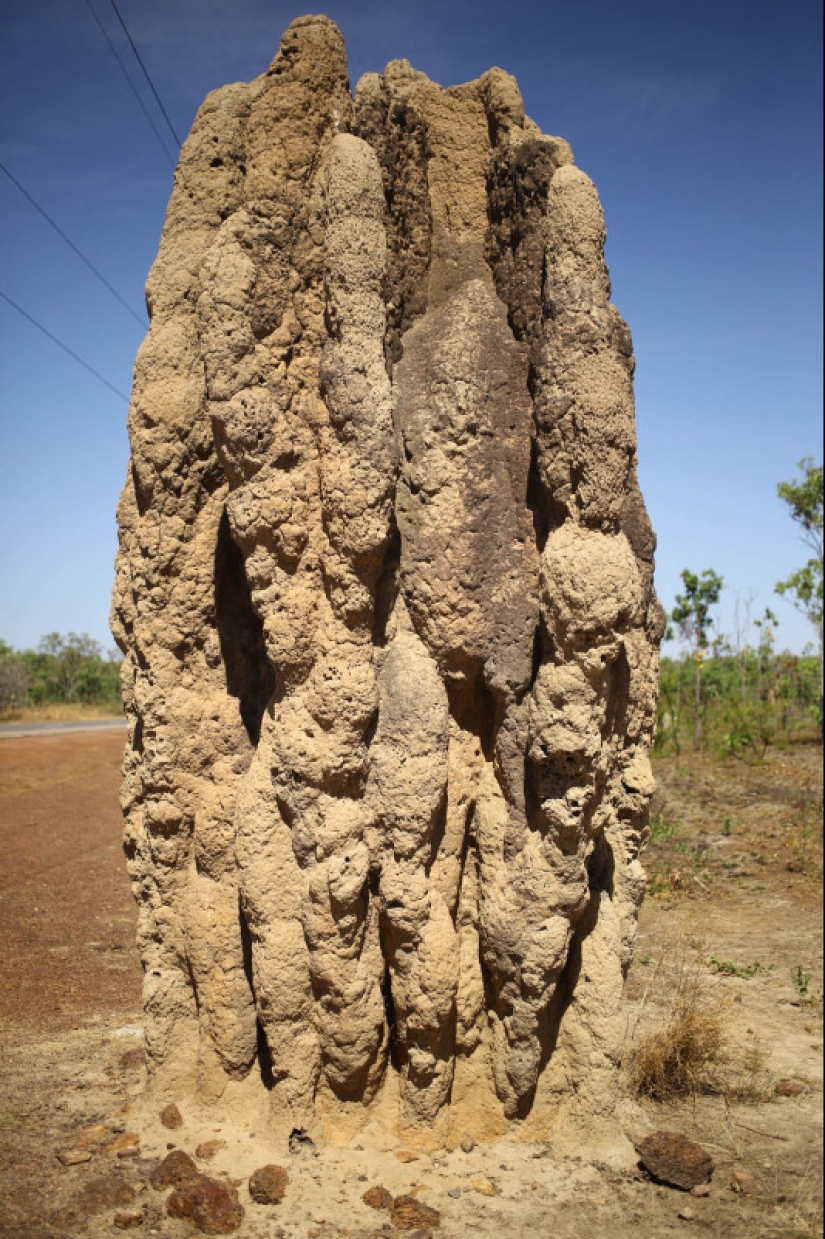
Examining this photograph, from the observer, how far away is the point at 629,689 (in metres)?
3.70

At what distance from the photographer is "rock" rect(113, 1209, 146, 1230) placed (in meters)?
3.07

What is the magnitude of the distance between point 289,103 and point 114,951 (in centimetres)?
437

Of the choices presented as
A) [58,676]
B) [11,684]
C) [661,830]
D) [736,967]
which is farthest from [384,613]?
[58,676]

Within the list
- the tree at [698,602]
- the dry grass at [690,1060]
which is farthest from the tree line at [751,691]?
the dry grass at [690,1060]

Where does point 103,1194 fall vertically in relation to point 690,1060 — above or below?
below

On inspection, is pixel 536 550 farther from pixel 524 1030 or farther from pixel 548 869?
pixel 524 1030

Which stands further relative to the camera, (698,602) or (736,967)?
(698,602)

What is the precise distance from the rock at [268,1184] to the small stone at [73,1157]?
2.00 feet

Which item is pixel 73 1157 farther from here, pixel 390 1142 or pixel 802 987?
pixel 802 987

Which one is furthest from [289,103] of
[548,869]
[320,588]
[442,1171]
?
[442,1171]

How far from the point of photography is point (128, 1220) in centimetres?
308

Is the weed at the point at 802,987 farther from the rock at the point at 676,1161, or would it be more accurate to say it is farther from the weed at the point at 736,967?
the rock at the point at 676,1161

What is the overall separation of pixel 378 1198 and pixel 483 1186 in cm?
37

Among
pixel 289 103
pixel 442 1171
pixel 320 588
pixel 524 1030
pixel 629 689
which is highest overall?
pixel 289 103
